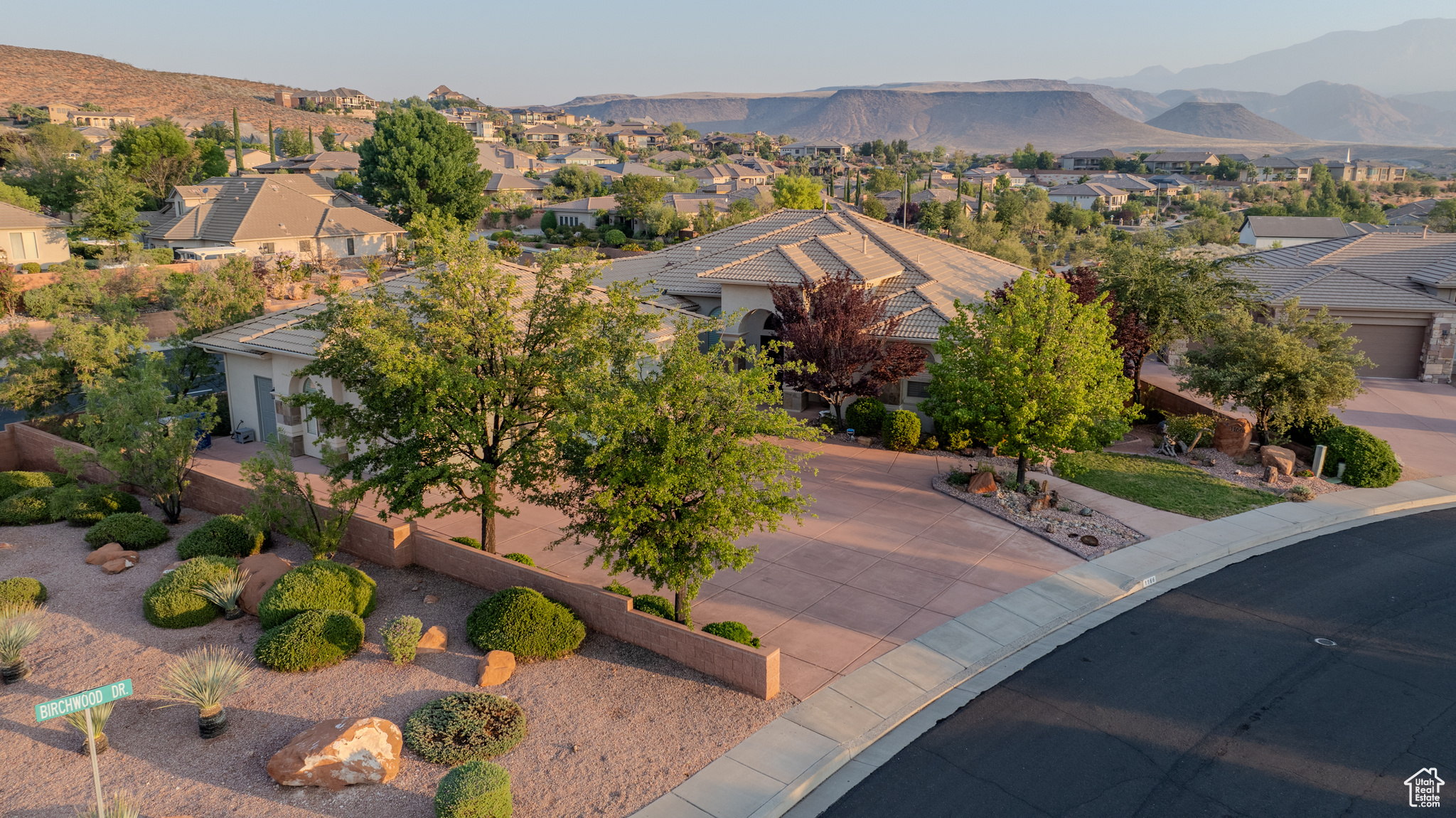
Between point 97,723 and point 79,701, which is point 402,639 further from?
point 79,701

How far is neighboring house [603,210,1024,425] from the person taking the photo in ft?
89.4

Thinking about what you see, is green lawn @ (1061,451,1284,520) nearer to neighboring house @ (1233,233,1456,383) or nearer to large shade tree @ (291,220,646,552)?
large shade tree @ (291,220,646,552)

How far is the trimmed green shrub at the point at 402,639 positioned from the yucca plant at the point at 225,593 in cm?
316

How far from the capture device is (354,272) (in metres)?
52.7

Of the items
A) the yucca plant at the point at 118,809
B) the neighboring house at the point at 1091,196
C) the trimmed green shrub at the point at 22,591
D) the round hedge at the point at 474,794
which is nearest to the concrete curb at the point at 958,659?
the round hedge at the point at 474,794

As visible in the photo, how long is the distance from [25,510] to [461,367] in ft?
39.8

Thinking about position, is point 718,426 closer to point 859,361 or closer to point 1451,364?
point 859,361

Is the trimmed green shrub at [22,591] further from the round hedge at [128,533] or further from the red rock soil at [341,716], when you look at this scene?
the round hedge at [128,533]

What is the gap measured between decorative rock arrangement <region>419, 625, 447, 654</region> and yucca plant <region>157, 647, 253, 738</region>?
2.37 metres

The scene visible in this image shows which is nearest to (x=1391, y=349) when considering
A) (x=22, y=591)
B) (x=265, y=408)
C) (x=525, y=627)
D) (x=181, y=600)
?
(x=525, y=627)

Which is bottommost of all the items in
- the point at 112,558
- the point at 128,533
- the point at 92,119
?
the point at 112,558

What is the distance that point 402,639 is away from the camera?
42.9ft

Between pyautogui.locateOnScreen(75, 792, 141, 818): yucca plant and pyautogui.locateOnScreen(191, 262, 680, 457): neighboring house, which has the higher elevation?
pyautogui.locateOnScreen(191, 262, 680, 457): neighboring house

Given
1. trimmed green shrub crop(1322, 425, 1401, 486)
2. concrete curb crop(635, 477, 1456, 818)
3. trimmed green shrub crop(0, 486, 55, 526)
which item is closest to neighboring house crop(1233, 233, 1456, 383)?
trimmed green shrub crop(1322, 425, 1401, 486)
